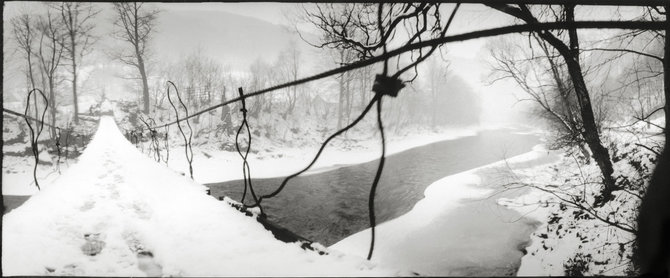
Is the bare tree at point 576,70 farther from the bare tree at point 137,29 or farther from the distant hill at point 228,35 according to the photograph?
the distant hill at point 228,35

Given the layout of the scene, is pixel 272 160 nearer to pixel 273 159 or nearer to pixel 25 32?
pixel 273 159

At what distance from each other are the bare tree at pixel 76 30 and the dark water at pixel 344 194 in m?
15.6

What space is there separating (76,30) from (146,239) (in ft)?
87.2

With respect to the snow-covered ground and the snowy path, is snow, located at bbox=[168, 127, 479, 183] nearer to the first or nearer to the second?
the snow-covered ground

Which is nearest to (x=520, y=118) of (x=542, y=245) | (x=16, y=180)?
(x=542, y=245)

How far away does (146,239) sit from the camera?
2061mm

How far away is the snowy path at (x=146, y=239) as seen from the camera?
1.50 meters

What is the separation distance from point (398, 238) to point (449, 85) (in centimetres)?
4516

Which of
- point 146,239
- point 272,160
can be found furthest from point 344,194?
point 146,239

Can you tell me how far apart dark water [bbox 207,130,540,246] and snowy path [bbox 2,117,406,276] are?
19.0 ft

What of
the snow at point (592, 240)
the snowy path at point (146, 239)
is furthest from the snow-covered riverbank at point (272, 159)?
the snowy path at point (146, 239)

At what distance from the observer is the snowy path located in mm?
1498

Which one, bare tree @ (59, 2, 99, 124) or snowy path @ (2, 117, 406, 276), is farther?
bare tree @ (59, 2, 99, 124)

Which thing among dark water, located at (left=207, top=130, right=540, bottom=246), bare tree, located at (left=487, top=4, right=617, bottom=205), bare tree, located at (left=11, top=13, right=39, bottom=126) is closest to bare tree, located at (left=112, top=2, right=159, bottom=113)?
bare tree, located at (left=11, top=13, right=39, bottom=126)
